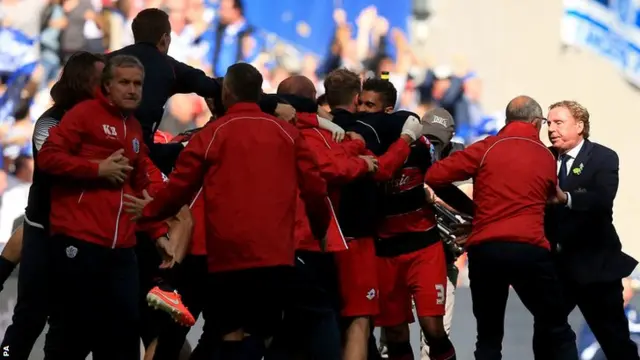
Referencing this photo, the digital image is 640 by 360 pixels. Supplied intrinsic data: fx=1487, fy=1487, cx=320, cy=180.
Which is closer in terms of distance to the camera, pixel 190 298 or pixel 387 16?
pixel 190 298

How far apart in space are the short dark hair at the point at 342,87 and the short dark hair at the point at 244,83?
1.42 meters

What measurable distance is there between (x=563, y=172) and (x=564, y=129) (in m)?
0.24

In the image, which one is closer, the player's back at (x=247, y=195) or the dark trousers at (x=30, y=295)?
the player's back at (x=247, y=195)

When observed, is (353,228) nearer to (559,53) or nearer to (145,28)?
(145,28)

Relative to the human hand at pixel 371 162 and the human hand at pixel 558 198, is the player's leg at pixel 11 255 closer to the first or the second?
the human hand at pixel 371 162

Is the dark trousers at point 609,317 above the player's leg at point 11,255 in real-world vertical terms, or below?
above

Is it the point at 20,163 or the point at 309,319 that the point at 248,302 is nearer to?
the point at 309,319

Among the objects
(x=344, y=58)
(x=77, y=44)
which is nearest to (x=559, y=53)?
(x=344, y=58)

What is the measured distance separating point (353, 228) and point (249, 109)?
1.48 metres

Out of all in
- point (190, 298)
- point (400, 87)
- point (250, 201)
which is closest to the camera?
point (250, 201)

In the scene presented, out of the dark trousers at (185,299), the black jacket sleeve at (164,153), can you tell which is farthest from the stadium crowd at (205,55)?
the dark trousers at (185,299)

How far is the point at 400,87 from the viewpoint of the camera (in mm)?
12672

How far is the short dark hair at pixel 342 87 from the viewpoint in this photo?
7598 mm

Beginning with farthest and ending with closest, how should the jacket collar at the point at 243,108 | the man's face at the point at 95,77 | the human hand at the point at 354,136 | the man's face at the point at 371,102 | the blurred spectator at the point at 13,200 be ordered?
the blurred spectator at the point at 13,200 → the man's face at the point at 371,102 → the human hand at the point at 354,136 → the man's face at the point at 95,77 → the jacket collar at the point at 243,108
